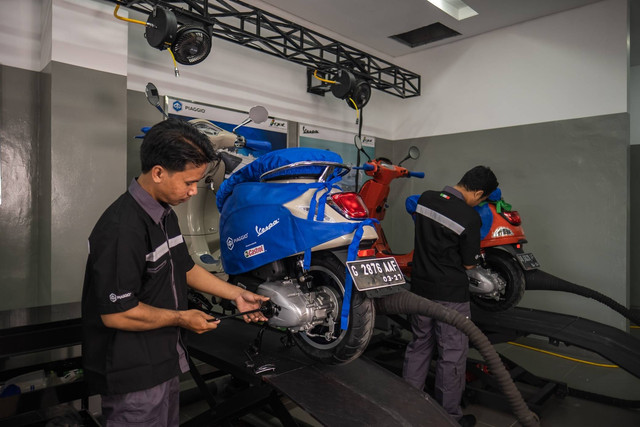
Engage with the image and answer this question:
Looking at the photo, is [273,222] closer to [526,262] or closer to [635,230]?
[526,262]

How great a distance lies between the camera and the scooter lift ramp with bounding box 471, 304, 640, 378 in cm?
286

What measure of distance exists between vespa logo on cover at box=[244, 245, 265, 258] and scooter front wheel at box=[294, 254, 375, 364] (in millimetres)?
273

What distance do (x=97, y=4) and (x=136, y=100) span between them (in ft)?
2.74

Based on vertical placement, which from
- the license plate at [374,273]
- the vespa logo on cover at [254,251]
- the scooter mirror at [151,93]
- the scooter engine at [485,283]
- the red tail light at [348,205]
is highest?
the scooter mirror at [151,93]

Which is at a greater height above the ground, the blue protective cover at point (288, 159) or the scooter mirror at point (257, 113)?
the scooter mirror at point (257, 113)

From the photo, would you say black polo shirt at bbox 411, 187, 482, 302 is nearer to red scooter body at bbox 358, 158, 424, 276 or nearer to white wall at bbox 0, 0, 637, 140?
red scooter body at bbox 358, 158, 424, 276

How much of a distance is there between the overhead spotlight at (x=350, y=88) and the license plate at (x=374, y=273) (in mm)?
2919

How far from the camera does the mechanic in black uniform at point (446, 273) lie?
2.78 m

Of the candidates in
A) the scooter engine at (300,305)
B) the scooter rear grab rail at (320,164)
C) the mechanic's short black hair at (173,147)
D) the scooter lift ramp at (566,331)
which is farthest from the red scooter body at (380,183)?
the mechanic's short black hair at (173,147)

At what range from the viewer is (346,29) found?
541 cm

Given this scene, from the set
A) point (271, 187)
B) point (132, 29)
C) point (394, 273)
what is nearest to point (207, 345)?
point (271, 187)

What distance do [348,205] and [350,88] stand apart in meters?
2.75

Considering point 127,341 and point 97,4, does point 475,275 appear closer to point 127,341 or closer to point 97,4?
point 127,341

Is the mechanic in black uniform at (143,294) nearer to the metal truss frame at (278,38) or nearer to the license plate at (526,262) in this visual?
the metal truss frame at (278,38)
